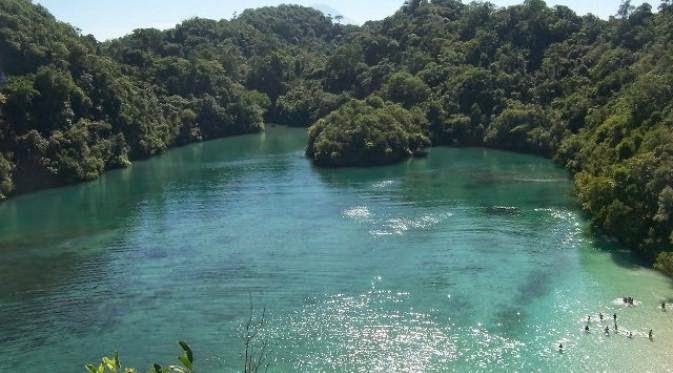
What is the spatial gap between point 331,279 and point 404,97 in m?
77.9

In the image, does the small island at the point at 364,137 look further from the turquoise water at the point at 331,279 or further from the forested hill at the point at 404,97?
the turquoise water at the point at 331,279

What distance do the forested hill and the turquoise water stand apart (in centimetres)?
674

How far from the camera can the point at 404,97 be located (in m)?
122

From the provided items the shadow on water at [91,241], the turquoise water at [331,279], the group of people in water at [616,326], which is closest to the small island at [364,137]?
the shadow on water at [91,241]

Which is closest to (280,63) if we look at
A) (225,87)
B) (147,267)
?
(225,87)

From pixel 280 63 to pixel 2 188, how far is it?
A: 9541cm

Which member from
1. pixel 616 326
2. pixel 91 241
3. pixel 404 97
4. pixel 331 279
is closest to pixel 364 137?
pixel 404 97

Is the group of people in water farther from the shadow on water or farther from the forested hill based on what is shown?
the shadow on water

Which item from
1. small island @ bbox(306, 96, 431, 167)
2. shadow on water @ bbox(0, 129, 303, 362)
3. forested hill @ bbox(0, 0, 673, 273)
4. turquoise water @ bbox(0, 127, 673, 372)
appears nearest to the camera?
turquoise water @ bbox(0, 127, 673, 372)

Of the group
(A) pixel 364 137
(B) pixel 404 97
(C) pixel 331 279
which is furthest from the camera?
(B) pixel 404 97

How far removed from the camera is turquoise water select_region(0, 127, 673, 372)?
3725 cm

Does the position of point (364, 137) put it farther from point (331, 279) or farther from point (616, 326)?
point (616, 326)

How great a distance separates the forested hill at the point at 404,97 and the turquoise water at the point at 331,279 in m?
6.74

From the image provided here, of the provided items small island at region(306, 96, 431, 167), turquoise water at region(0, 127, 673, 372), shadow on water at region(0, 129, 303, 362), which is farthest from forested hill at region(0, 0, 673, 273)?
shadow on water at region(0, 129, 303, 362)
